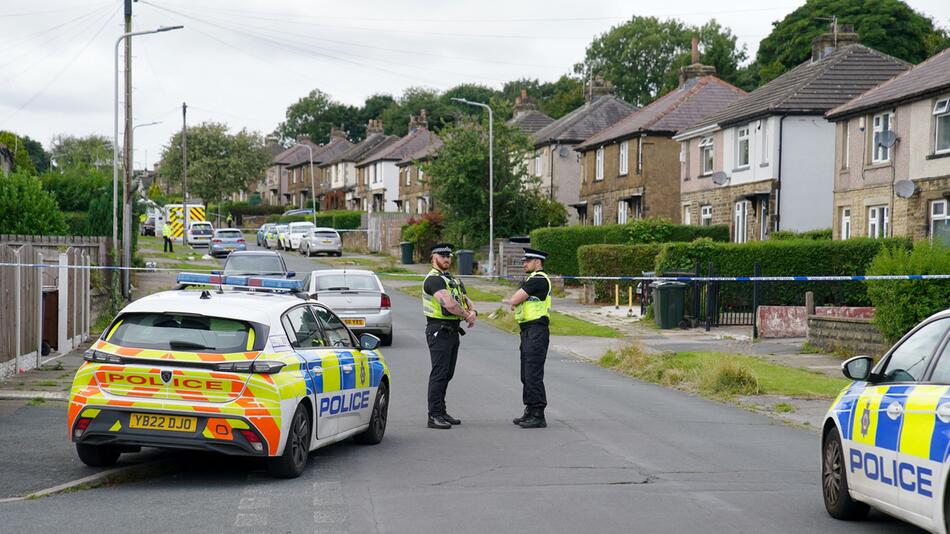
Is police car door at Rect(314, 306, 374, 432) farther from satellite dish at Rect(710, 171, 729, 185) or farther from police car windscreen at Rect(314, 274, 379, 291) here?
satellite dish at Rect(710, 171, 729, 185)

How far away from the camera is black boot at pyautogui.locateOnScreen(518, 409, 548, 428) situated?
12703 millimetres

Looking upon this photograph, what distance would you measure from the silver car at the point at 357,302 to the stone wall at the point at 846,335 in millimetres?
8531

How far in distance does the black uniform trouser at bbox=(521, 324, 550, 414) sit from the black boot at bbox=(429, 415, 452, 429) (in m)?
0.92

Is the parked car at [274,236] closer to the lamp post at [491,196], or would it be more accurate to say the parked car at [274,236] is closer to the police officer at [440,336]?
the lamp post at [491,196]

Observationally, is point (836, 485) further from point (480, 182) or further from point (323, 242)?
point (323, 242)

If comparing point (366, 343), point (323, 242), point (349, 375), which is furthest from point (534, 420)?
point (323, 242)

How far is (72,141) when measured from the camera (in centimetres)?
13975

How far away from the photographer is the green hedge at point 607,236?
42.1m

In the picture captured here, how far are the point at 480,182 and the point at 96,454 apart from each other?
44.0m

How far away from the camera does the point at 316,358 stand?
10078 mm

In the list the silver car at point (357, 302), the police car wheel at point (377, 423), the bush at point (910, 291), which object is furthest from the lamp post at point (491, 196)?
the police car wheel at point (377, 423)

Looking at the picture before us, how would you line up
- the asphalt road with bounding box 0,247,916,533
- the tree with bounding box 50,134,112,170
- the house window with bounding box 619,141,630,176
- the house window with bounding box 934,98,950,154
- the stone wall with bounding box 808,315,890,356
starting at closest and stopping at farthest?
the asphalt road with bounding box 0,247,916,533 → the stone wall with bounding box 808,315,890,356 → the house window with bounding box 934,98,950,154 → the house window with bounding box 619,141,630,176 → the tree with bounding box 50,134,112,170

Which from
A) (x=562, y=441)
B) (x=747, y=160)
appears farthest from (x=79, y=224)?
(x=562, y=441)

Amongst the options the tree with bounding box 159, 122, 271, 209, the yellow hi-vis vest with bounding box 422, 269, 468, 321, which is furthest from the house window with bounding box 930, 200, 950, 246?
the tree with bounding box 159, 122, 271, 209
